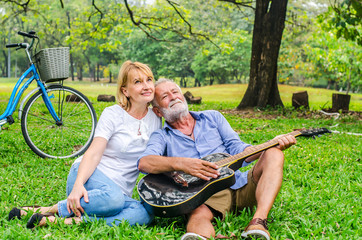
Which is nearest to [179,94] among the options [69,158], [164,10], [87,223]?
[87,223]

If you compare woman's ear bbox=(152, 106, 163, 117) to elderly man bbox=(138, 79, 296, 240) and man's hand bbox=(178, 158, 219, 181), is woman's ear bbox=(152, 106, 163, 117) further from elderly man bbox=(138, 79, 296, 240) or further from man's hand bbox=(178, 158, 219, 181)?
man's hand bbox=(178, 158, 219, 181)

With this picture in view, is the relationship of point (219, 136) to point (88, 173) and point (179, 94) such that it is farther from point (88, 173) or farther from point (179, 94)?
point (88, 173)

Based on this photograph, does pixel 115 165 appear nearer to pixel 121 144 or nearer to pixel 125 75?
pixel 121 144

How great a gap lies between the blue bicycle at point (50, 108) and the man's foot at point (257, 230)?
303 cm

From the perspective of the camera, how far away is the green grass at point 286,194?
2416 millimetres

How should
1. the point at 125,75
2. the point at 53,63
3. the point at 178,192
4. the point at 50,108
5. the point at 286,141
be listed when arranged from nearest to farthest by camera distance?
1. the point at 178,192
2. the point at 286,141
3. the point at 125,75
4. the point at 53,63
5. the point at 50,108

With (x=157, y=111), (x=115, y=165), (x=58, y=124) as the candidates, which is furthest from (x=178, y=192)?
(x=58, y=124)

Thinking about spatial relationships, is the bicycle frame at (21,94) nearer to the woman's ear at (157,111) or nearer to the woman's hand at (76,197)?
the woman's ear at (157,111)

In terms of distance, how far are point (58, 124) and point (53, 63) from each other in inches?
35.6

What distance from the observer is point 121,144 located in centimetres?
277

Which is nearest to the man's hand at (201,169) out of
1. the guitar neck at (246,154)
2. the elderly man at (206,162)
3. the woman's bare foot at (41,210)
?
the elderly man at (206,162)

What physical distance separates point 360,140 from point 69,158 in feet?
15.7

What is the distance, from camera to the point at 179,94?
9.59ft

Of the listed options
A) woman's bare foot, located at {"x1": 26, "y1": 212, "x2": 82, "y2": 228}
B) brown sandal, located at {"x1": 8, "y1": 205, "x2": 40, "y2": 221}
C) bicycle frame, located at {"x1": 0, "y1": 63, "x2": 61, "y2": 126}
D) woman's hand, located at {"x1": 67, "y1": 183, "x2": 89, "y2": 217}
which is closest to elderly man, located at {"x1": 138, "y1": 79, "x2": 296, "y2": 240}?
woman's hand, located at {"x1": 67, "y1": 183, "x2": 89, "y2": 217}
